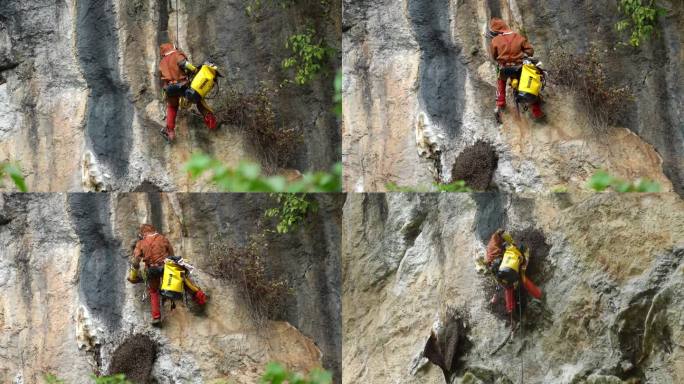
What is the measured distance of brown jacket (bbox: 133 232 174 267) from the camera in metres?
11.8

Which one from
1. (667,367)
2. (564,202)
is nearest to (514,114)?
(564,202)

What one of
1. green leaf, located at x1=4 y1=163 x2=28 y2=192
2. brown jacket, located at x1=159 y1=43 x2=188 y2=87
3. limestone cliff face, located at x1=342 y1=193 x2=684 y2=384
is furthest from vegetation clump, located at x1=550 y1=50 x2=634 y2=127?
green leaf, located at x1=4 y1=163 x2=28 y2=192

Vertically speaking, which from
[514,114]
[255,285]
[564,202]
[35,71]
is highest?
[35,71]

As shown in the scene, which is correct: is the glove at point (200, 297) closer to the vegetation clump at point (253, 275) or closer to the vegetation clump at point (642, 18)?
the vegetation clump at point (253, 275)

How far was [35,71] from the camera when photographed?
1325 cm

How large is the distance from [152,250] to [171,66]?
2.09 metres

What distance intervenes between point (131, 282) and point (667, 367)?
222 inches

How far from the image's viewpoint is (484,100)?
40.7ft

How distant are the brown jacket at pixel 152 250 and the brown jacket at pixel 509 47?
407 cm

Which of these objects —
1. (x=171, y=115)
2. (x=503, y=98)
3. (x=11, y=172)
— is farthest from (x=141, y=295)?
(x=503, y=98)

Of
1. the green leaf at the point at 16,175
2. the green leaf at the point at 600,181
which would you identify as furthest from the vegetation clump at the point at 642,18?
the green leaf at the point at 16,175

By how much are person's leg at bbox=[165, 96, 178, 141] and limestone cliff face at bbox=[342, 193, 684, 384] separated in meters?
2.22

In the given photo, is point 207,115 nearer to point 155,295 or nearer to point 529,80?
point 155,295

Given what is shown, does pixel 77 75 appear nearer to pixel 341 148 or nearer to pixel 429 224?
pixel 341 148
